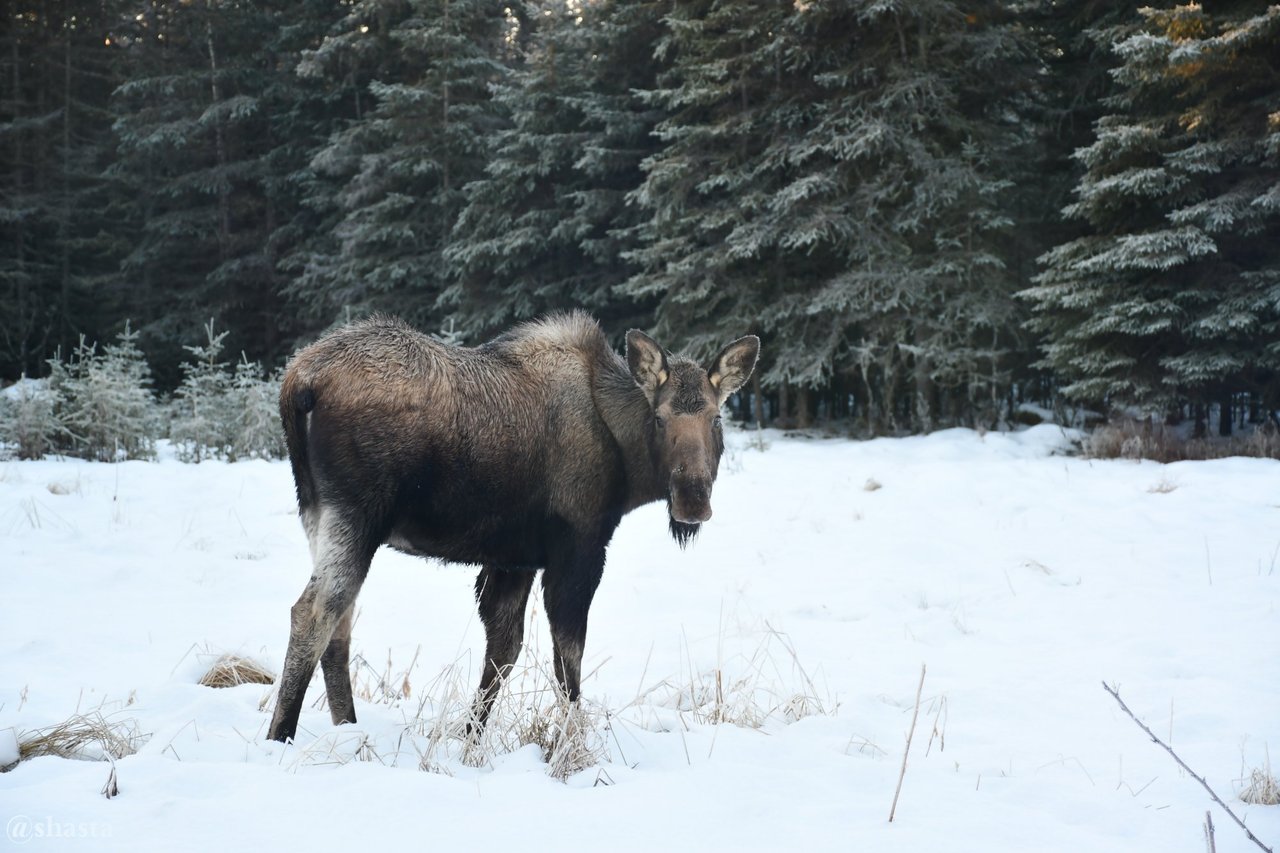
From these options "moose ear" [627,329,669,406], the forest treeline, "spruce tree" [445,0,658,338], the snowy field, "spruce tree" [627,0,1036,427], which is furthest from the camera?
"spruce tree" [445,0,658,338]

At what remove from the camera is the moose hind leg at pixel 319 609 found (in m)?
3.32

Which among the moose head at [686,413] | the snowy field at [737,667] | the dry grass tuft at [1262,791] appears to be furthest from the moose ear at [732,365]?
the dry grass tuft at [1262,791]

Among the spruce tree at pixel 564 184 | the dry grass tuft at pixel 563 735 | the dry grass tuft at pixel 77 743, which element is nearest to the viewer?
the dry grass tuft at pixel 77 743

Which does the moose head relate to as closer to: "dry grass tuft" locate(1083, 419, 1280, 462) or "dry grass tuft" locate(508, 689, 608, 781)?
"dry grass tuft" locate(508, 689, 608, 781)

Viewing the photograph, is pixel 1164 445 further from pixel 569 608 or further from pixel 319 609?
pixel 319 609

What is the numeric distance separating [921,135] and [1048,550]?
939cm

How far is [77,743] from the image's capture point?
120 inches

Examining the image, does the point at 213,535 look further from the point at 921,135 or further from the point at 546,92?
the point at 546,92

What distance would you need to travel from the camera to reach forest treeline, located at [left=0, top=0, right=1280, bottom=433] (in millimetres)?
11492

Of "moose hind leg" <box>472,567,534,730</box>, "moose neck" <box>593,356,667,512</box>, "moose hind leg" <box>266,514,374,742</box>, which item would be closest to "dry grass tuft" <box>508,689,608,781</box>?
"moose hind leg" <box>472,567,534,730</box>

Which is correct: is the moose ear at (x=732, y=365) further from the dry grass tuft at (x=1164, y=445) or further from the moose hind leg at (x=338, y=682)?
the dry grass tuft at (x=1164, y=445)

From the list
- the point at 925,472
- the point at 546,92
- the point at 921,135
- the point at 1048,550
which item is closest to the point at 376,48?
the point at 546,92

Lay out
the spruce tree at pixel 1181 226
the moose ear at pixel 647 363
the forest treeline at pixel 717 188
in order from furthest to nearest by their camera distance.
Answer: the forest treeline at pixel 717 188 → the spruce tree at pixel 1181 226 → the moose ear at pixel 647 363

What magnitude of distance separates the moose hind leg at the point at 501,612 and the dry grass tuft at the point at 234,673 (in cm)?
108
